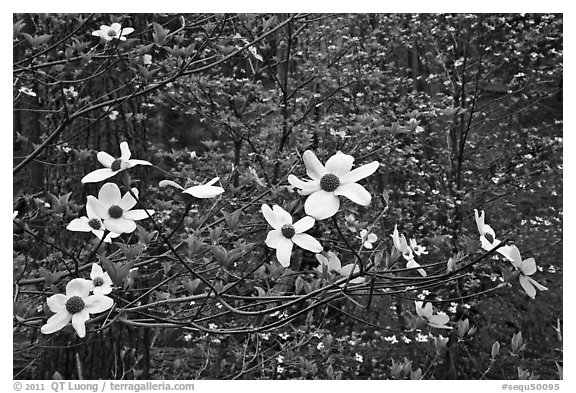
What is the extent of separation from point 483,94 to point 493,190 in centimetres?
62

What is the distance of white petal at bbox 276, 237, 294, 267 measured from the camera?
0.75 meters

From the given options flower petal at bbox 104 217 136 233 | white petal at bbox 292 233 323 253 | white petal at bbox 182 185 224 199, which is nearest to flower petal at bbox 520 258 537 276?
white petal at bbox 292 233 323 253

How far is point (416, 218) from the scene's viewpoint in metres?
3.17

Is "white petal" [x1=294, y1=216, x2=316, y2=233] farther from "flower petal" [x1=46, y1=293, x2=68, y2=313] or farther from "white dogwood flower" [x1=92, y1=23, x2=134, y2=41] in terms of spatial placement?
"white dogwood flower" [x1=92, y1=23, x2=134, y2=41]

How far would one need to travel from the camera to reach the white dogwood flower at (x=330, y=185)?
2.32 ft

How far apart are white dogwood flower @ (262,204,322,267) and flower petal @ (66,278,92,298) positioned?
0.27m

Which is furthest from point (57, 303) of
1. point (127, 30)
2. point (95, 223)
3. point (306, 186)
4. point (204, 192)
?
point (127, 30)

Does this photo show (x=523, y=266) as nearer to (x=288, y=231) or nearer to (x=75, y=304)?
(x=288, y=231)

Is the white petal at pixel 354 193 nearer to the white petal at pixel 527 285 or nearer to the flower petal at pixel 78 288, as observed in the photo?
the white petal at pixel 527 285

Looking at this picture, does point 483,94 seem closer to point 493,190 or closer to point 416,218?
point 493,190

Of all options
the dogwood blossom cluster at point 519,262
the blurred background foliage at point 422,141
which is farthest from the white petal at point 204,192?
the blurred background foliage at point 422,141

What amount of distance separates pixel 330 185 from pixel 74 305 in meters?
0.39
